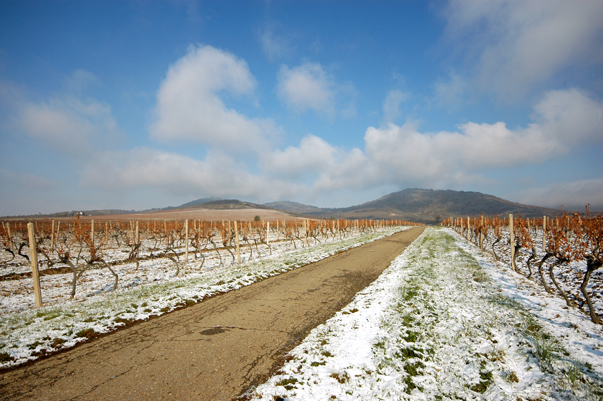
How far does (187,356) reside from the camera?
15.6 feet

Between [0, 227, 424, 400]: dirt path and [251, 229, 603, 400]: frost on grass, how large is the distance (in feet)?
2.03

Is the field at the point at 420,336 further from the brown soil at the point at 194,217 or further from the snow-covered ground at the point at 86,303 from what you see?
the brown soil at the point at 194,217

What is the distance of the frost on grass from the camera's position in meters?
3.71

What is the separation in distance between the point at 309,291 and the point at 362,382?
5163 mm

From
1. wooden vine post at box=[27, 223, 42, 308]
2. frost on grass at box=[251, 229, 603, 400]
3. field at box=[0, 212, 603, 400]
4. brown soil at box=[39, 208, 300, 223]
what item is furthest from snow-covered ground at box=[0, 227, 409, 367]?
brown soil at box=[39, 208, 300, 223]

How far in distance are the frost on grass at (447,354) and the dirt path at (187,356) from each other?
618mm

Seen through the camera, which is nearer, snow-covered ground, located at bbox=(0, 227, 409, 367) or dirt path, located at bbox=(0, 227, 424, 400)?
dirt path, located at bbox=(0, 227, 424, 400)

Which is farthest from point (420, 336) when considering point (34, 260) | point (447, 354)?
point (34, 260)

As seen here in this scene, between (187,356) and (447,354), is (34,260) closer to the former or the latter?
(187,356)

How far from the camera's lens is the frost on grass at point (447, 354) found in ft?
12.2

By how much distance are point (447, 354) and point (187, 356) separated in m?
4.92

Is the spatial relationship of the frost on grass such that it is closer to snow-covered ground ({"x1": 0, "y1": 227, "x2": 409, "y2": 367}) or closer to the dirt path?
the dirt path

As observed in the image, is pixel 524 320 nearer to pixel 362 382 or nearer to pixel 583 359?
pixel 583 359

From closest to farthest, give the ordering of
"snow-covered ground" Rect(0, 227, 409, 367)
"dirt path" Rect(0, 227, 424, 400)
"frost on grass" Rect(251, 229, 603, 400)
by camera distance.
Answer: "frost on grass" Rect(251, 229, 603, 400) → "dirt path" Rect(0, 227, 424, 400) → "snow-covered ground" Rect(0, 227, 409, 367)
